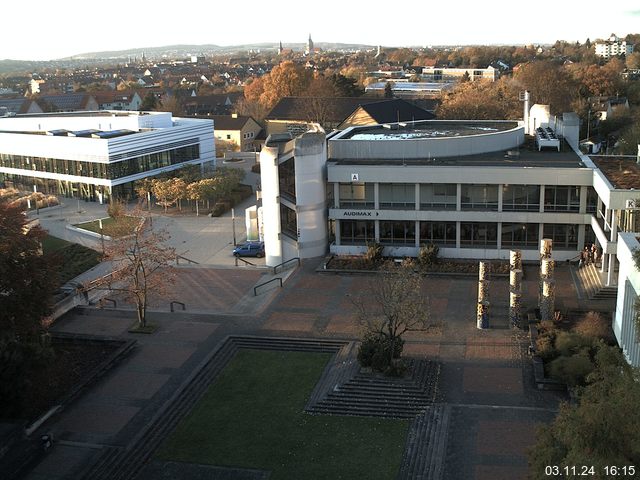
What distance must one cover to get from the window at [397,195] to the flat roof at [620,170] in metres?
10.1

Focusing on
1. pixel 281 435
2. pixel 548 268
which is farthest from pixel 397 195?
pixel 281 435

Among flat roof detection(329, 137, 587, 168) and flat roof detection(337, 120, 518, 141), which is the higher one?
flat roof detection(337, 120, 518, 141)

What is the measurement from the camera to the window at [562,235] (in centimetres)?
3884

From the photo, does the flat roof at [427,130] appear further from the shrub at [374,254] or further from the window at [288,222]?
the shrub at [374,254]

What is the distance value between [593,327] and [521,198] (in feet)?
41.2

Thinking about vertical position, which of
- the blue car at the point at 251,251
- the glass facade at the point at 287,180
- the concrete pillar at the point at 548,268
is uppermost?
the glass facade at the point at 287,180

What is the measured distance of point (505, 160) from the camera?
138 ft

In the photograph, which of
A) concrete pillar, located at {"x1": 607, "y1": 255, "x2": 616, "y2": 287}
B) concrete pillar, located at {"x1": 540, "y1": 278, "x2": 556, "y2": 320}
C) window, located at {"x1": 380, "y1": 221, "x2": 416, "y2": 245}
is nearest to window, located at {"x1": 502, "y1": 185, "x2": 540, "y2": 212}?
window, located at {"x1": 380, "y1": 221, "x2": 416, "y2": 245}

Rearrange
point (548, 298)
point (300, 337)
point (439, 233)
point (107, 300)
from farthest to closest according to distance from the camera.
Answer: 1. point (439, 233)
2. point (107, 300)
3. point (300, 337)
4. point (548, 298)

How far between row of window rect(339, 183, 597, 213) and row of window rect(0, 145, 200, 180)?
27.2 meters

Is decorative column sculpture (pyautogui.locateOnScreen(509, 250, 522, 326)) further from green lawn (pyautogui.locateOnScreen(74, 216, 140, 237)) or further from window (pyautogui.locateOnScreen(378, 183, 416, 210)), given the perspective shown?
green lawn (pyautogui.locateOnScreen(74, 216, 140, 237))

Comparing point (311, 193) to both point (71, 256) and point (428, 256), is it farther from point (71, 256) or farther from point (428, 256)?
point (71, 256)

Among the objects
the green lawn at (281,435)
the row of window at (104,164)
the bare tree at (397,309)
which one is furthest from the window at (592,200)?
the row of window at (104,164)

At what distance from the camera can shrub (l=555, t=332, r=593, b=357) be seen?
85.8 feet
